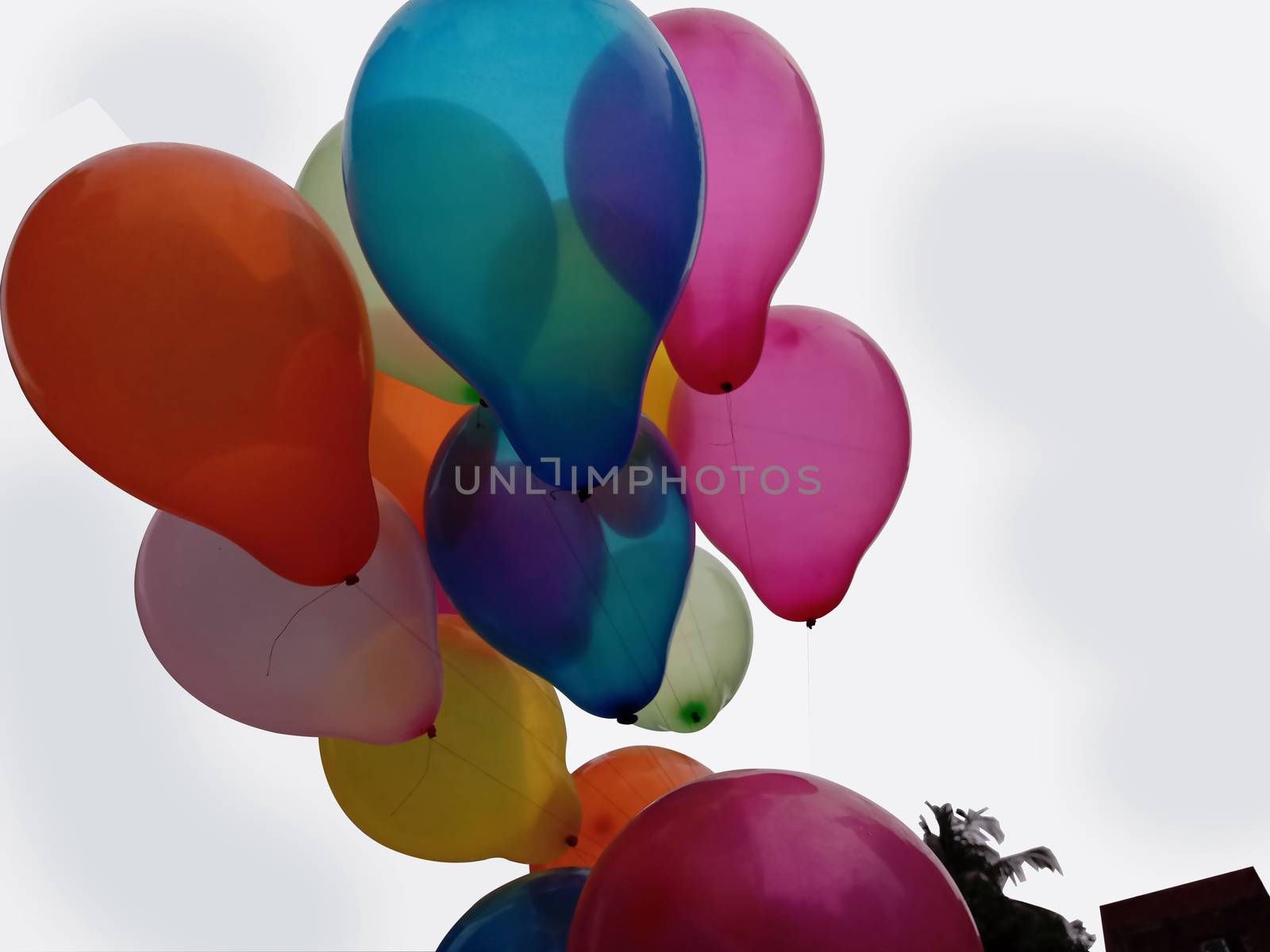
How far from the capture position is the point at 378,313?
5.33 ft

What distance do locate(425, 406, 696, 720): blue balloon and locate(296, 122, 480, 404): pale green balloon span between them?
0.26 feet

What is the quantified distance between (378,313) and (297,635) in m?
0.40

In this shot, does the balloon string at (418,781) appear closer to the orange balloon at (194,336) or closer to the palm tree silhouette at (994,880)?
the orange balloon at (194,336)

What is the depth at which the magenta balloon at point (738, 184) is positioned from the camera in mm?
1564

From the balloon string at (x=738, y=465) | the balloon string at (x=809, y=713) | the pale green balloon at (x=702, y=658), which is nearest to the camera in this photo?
the balloon string at (x=738, y=465)

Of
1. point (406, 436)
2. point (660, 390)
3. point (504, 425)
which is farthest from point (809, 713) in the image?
point (504, 425)

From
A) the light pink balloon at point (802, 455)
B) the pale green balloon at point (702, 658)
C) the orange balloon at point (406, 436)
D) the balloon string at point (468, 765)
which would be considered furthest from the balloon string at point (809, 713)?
the orange balloon at point (406, 436)

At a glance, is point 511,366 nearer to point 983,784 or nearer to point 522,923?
point 522,923

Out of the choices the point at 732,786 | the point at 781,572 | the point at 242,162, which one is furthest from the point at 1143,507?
the point at 242,162

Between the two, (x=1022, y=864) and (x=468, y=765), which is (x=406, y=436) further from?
(x=1022, y=864)

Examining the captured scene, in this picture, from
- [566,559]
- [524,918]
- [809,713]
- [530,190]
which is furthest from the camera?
[809,713]

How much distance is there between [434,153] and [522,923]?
951 mm

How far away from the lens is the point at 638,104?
1281 millimetres

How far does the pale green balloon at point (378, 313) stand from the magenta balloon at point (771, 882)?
605 mm
